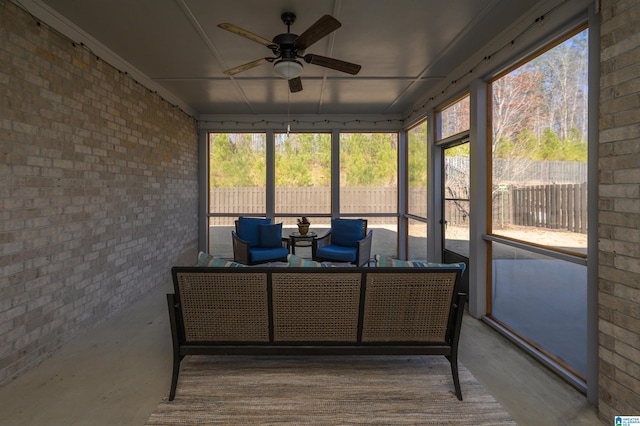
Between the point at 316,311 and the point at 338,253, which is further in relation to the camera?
the point at 338,253

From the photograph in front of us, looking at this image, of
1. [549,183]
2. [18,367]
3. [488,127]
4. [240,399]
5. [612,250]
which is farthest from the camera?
[488,127]

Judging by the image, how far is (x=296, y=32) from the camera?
9.94 feet

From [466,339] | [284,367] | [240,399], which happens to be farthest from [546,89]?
[240,399]

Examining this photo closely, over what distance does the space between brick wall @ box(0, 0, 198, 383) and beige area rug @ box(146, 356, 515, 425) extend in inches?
50.4

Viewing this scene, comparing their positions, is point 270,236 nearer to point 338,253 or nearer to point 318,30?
point 338,253

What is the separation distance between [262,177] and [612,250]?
17.4ft

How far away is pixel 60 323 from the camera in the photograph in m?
2.76

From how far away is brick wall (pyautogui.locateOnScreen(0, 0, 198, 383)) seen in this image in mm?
2318

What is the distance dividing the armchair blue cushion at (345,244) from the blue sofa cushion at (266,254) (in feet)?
1.61

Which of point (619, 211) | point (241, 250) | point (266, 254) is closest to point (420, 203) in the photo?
point (266, 254)

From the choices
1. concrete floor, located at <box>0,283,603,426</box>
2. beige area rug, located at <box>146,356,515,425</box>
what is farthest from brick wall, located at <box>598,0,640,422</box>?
beige area rug, located at <box>146,356,515,425</box>

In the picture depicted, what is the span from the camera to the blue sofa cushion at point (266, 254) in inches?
178

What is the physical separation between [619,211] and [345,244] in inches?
141

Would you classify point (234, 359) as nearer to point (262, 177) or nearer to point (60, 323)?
point (60, 323)
